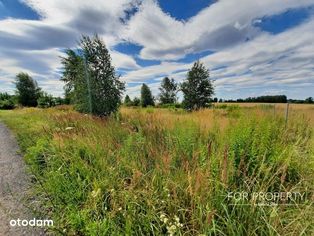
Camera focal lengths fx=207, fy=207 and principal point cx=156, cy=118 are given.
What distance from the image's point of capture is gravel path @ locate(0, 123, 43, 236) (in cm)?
237

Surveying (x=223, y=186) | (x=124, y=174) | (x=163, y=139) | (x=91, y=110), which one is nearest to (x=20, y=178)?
(x=124, y=174)

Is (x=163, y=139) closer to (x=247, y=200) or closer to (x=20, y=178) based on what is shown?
(x=247, y=200)

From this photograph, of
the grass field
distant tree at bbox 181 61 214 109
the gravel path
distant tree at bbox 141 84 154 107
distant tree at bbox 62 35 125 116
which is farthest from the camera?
distant tree at bbox 141 84 154 107

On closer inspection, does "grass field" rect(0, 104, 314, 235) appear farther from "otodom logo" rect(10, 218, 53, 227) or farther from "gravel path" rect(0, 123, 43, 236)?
"gravel path" rect(0, 123, 43, 236)

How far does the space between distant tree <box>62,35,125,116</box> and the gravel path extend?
255 inches

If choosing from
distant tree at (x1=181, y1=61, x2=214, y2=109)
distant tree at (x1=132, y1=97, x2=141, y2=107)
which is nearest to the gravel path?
distant tree at (x1=181, y1=61, x2=214, y2=109)

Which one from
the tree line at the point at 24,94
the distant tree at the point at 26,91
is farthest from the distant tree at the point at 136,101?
the distant tree at the point at 26,91

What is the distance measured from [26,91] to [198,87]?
41.4m

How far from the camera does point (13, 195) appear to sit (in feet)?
10.2

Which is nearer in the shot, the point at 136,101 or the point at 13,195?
the point at 13,195

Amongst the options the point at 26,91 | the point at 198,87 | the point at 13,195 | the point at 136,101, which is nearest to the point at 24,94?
the point at 26,91

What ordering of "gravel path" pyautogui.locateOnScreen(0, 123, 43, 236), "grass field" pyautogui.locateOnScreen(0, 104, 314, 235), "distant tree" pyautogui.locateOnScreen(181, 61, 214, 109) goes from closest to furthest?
"grass field" pyautogui.locateOnScreen(0, 104, 314, 235)
"gravel path" pyautogui.locateOnScreen(0, 123, 43, 236)
"distant tree" pyautogui.locateOnScreen(181, 61, 214, 109)

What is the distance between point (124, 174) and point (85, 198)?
0.62 metres

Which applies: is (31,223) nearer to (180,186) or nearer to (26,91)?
(180,186)
